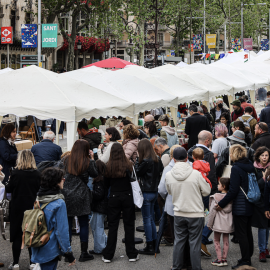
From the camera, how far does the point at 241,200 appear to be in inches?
242

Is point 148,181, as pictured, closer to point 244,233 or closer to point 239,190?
point 239,190

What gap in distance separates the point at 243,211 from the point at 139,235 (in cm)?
238

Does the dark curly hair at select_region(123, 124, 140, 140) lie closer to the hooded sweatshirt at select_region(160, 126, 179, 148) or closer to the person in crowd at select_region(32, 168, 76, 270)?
the hooded sweatshirt at select_region(160, 126, 179, 148)

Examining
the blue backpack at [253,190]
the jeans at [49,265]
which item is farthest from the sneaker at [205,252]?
the jeans at [49,265]

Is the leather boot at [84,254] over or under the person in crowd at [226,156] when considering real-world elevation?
under

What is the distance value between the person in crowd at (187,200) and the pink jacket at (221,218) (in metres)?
0.58

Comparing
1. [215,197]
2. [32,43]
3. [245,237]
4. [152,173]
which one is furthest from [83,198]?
[32,43]

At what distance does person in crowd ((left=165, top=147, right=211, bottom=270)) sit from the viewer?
226 inches

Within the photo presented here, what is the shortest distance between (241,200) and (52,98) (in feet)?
17.8

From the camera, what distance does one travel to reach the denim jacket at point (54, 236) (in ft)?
16.1


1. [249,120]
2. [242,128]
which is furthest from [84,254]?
[249,120]

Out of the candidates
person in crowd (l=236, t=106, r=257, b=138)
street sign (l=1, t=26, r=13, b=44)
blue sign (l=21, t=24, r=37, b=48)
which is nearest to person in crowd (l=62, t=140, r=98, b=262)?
person in crowd (l=236, t=106, r=257, b=138)

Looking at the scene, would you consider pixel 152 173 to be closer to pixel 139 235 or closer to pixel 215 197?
pixel 215 197

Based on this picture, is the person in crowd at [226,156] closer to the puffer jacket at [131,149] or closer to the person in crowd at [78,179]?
the puffer jacket at [131,149]
